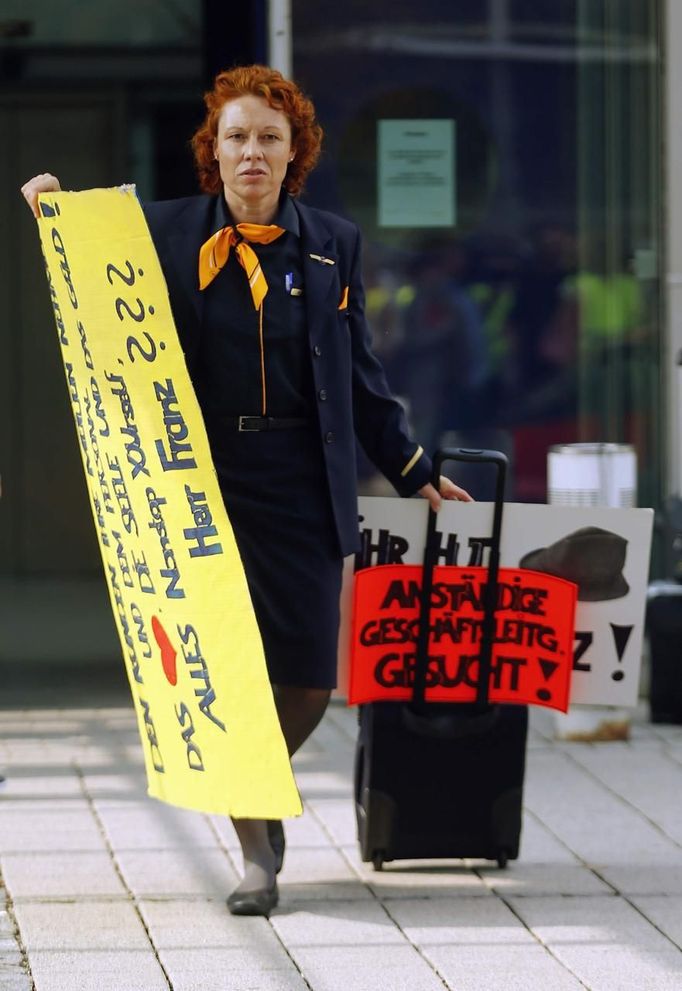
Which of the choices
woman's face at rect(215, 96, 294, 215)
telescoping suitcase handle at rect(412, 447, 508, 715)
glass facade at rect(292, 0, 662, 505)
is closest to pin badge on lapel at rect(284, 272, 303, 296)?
woman's face at rect(215, 96, 294, 215)

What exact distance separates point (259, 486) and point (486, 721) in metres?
0.81

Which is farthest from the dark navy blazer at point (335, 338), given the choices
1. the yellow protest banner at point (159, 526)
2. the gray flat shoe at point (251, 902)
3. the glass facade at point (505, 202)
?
the glass facade at point (505, 202)

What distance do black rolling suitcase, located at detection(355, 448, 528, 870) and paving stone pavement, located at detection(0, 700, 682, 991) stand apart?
0.37ft

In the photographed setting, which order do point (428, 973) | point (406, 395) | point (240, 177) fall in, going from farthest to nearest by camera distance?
1. point (406, 395)
2. point (240, 177)
3. point (428, 973)

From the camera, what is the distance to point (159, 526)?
13.9 feet

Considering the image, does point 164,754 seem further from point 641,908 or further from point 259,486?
point 641,908

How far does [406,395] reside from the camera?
24.4 feet

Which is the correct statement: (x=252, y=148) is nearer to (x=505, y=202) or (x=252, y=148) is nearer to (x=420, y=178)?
(x=420, y=178)

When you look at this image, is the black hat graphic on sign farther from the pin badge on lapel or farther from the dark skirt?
the pin badge on lapel

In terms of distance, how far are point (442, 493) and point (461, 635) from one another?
0.34 meters

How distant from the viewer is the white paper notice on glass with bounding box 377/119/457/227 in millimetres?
7387

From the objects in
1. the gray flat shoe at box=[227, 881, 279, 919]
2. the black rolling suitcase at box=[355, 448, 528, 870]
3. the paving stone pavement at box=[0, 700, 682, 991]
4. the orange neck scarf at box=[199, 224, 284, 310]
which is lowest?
the paving stone pavement at box=[0, 700, 682, 991]

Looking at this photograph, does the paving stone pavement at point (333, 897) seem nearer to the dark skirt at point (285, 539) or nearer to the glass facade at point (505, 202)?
the dark skirt at point (285, 539)

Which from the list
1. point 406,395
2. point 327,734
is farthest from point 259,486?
point 406,395
